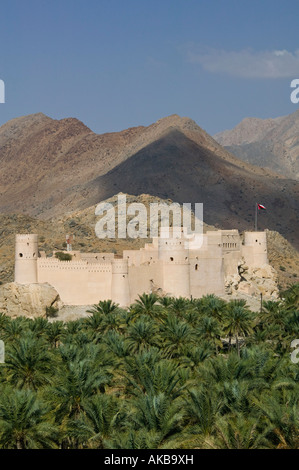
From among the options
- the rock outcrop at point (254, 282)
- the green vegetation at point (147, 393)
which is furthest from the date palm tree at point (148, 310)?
the rock outcrop at point (254, 282)

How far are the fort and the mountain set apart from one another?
6554 centimetres

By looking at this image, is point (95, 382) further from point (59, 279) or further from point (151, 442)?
point (59, 279)

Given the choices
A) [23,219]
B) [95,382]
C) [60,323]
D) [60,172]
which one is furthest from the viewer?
[60,172]

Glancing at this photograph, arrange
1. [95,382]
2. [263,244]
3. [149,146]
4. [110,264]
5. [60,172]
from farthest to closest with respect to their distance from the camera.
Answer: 1. [60,172]
2. [149,146]
3. [263,244]
4. [110,264]
5. [95,382]

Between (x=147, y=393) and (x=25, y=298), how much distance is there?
2712 centimetres

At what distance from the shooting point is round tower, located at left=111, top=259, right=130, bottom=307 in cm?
4866

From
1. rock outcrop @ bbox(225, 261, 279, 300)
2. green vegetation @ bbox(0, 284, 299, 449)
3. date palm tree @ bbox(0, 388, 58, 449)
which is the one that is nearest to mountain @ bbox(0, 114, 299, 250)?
rock outcrop @ bbox(225, 261, 279, 300)

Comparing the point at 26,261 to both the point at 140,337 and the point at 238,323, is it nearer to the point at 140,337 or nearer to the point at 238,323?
the point at 238,323

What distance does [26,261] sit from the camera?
4981 cm

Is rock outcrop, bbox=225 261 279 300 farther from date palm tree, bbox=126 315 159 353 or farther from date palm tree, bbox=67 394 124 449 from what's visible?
date palm tree, bbox=67 394 124 449

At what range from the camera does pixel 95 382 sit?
23688 millimetres

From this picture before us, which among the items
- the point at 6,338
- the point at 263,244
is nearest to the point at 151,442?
the point at 6,338
